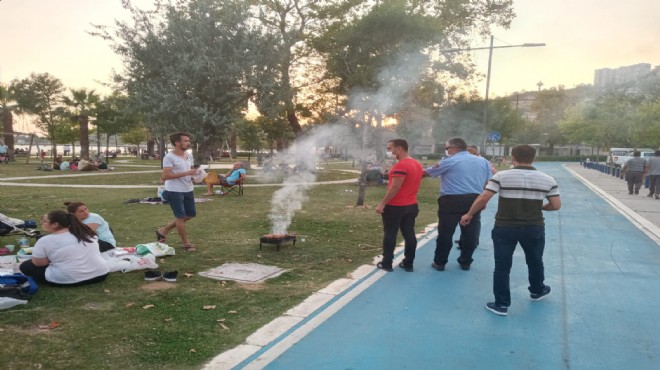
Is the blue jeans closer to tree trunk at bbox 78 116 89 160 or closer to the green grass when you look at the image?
the green grass

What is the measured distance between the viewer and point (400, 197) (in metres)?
6.41

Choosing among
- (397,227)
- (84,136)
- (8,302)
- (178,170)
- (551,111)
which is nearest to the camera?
(8,302)

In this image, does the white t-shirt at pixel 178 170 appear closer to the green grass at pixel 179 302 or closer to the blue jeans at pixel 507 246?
the green grass at pixel 179 302

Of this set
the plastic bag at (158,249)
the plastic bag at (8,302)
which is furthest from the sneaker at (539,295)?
the plastic bag at (8,302)

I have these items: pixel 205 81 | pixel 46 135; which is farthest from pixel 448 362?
pixel 46 135

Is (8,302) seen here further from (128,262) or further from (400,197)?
(400,197)

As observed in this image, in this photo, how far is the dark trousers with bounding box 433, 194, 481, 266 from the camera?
263 inches

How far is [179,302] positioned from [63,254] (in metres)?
1.46

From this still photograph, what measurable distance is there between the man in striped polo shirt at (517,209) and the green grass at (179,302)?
218 centimetres

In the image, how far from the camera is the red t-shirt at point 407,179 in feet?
20.7

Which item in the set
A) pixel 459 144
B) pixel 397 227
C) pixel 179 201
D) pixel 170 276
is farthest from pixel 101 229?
pixel 459 144

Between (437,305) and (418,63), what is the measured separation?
1209cm

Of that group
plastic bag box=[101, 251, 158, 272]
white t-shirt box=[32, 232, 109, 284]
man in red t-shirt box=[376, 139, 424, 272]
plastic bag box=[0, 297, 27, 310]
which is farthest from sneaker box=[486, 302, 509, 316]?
plastic bag box=[0, 297, 27, 310]

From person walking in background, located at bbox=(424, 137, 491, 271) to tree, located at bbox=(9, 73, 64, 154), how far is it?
147ft
